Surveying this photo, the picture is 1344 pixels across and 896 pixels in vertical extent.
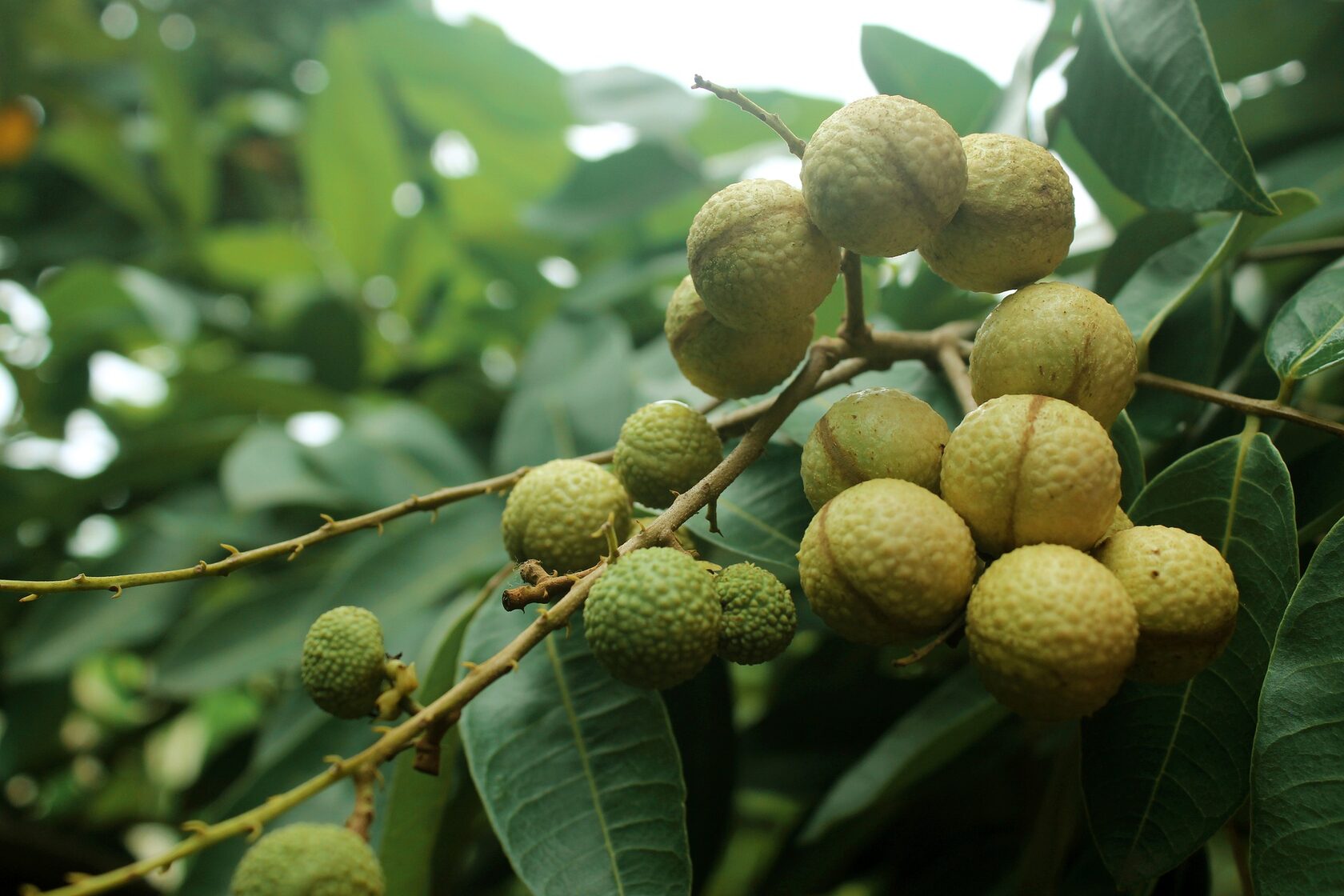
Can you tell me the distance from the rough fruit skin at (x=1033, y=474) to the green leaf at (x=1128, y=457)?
0.54ft

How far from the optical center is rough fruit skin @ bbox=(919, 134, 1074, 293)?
2.23 feet

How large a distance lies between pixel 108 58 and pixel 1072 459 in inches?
114

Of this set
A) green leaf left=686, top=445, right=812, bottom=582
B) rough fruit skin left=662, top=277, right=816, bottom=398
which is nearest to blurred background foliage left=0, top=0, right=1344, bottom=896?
green leaf left=686, top=445, right=812, bottom=582

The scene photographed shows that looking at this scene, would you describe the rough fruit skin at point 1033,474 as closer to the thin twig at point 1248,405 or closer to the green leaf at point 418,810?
the thin twig at point 1248,405

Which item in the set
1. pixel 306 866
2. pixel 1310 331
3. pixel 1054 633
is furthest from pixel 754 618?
pixel 1310 331

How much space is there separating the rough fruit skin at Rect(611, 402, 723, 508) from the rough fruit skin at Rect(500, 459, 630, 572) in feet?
0.06

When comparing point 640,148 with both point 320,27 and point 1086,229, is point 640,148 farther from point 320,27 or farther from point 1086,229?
point 320,27

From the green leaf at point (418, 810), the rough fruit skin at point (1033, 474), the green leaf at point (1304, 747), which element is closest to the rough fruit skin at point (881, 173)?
the rough fruit skin at point (1033, 474)

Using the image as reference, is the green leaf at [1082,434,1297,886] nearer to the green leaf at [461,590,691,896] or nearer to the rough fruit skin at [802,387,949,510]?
the rough fruit skin at [802,387,949,510]

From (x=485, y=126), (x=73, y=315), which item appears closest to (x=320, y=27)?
(x=485, y=126)

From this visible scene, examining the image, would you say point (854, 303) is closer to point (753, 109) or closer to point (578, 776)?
point (753, 109)

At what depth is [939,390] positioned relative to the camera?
2.85ft

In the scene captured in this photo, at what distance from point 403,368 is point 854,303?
1.50 m

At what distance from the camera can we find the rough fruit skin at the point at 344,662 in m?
0.63
